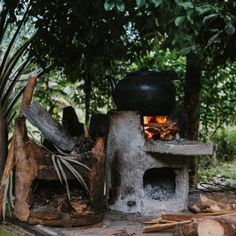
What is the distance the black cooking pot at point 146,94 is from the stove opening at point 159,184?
0.65m

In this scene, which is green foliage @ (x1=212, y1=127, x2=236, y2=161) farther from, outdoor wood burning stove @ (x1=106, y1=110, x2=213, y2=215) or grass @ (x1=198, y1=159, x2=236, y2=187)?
outdoor wood burning stove @ (x1=106, y1=110, x2=213, y2=215)

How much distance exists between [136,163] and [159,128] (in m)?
0.44

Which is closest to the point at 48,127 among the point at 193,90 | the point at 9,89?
the point at 193,90

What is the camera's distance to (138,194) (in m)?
4.52

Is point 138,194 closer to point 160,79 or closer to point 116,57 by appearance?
point 160,79

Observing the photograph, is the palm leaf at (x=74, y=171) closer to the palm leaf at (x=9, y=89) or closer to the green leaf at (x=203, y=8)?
the green leaf at (x=203, y=8)

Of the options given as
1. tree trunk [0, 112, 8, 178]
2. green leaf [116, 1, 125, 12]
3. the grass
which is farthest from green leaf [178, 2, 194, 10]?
the grass

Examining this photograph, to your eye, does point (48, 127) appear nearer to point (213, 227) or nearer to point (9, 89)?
point (213, 227)

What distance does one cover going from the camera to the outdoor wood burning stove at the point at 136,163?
4.47m

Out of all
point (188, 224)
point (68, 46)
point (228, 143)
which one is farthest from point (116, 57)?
point (228, 143)

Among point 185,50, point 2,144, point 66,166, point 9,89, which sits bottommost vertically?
point 66,166

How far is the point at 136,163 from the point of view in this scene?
14.8 feet

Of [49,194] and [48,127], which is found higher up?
[48,127]

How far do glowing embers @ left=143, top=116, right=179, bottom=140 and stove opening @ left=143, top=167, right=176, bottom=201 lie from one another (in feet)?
1.47
